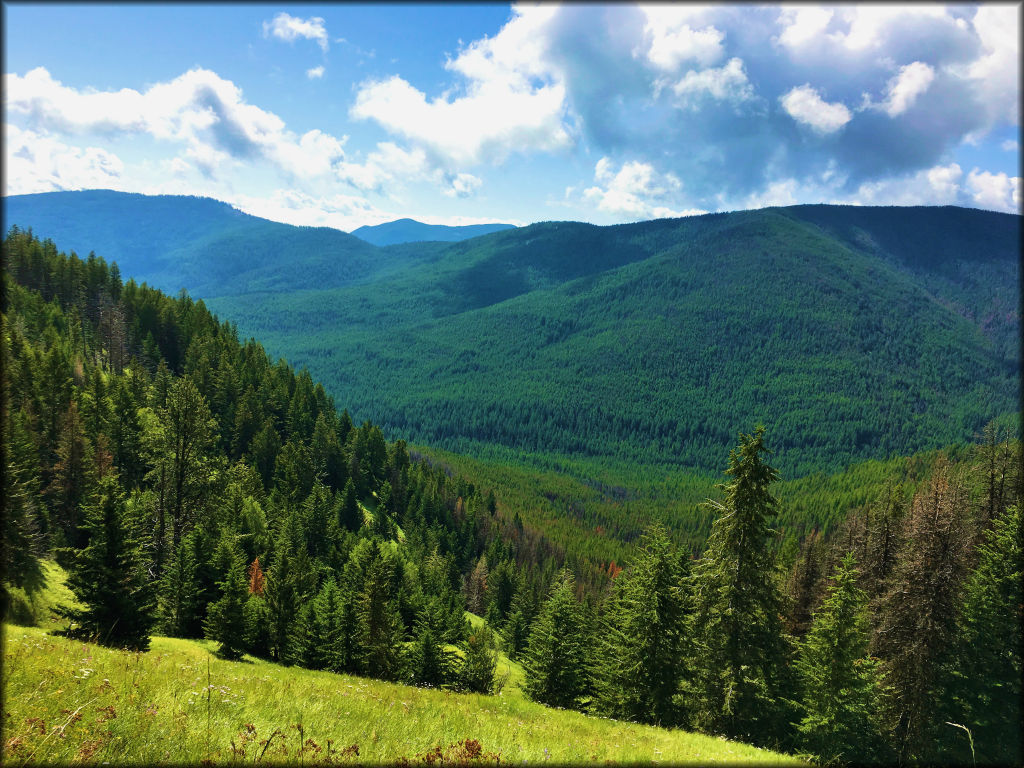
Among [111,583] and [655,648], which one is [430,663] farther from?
[111,583]

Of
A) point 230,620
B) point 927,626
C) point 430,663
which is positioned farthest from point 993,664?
point 230,620

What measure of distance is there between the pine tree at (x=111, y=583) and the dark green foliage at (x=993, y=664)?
3903 centimetres

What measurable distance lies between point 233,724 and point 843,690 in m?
26.0

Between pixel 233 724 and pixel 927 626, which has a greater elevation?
pixel 233 724

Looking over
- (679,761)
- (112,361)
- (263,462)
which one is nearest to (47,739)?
(679,761)

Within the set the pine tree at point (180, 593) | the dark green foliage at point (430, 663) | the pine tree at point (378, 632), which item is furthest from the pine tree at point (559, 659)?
the pine tree at point (180, 593)

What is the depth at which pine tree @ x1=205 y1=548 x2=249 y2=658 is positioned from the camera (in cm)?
2712

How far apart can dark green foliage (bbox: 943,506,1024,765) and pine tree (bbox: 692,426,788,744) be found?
41.9 feet

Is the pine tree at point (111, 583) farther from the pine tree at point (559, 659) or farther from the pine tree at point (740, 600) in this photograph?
the pine tree at point (740, 600)

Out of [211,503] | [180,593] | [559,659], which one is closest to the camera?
[559,659]

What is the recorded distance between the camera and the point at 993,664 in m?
26.5

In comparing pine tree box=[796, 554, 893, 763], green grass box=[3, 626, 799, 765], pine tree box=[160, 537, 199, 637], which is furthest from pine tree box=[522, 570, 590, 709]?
pine tree box=[160, 537, 199, 637]

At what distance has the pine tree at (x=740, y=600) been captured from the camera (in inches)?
845

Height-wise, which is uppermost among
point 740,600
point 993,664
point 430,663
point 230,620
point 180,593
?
point 740,600
